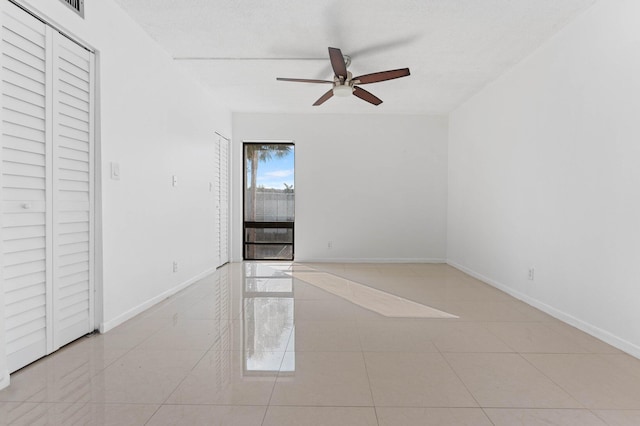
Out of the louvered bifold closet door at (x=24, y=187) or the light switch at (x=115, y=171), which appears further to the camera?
the light switch at (x=115, y=171)

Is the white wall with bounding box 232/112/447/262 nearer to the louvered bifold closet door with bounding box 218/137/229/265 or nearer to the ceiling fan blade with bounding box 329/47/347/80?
the louvered bifold closet door with bounding box 218/137/229/265

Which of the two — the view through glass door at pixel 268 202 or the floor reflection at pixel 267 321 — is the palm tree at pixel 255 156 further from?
the floor reflection at pixel 267 321

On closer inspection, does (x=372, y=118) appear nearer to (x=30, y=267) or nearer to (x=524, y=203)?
(x=524, y=203)

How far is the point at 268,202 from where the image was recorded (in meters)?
6.00

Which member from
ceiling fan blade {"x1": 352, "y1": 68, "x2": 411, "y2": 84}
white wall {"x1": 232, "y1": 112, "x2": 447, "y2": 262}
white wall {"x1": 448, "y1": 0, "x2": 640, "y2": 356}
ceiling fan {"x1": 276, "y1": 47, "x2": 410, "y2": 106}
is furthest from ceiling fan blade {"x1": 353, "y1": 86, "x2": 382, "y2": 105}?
white wall {"x1": 232, "y1": 112, "x2": 447, "y2": 262}

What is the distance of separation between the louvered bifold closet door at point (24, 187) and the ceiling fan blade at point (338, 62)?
6.41ft

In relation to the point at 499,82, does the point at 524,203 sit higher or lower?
lower

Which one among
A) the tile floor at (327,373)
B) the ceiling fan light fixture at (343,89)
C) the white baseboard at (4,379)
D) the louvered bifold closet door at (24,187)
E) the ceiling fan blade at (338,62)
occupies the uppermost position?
the ceiling fan blade at (338,62)

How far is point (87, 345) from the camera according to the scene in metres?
2.31

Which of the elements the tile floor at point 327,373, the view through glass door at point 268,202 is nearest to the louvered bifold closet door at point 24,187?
the tile floor at point 327,373

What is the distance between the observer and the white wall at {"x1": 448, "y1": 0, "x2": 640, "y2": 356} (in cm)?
232

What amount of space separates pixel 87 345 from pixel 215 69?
304 cm

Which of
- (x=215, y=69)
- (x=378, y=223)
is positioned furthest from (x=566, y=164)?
(x=215, y=69)

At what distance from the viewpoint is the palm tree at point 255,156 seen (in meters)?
5.97
